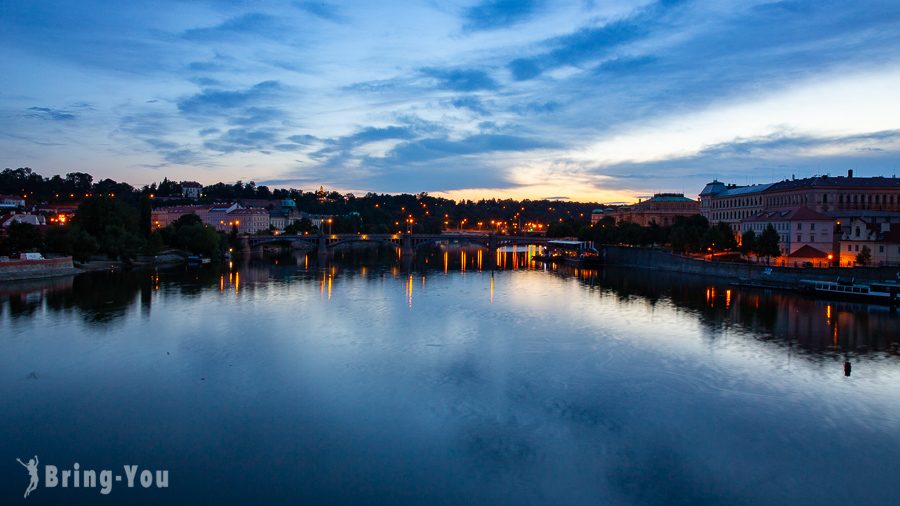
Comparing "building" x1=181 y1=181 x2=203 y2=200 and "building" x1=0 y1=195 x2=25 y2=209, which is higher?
"building" x1=181 y1=181 x2=203 y2=200

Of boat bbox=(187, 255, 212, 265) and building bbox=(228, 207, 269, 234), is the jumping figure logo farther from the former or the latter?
building bbox=(228, 207, 269, 234)

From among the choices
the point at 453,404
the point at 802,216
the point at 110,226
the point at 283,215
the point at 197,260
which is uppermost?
the point at 283,215

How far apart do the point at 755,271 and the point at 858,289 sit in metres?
5.49

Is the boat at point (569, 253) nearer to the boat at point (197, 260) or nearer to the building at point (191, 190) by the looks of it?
the boat at point (197, 260)

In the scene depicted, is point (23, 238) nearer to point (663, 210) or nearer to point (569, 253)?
point (569, 253)

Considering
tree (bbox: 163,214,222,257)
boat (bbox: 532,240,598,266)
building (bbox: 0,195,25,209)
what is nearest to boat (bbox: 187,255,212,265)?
tree (bbox: 163,214,222,257)

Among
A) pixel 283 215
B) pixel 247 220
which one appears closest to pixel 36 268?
pixel 247 220

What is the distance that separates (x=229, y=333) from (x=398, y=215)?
264ft

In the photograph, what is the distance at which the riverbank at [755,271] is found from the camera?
25406 mm

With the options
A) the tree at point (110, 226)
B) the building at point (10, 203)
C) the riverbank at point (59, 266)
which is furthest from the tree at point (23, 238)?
the building at point (10, 203)

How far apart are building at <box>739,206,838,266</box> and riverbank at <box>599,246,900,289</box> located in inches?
74.1

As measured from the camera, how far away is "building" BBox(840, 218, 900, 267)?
89.5 feet

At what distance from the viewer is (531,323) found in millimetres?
18469

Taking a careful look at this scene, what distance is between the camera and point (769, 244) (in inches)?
1203
